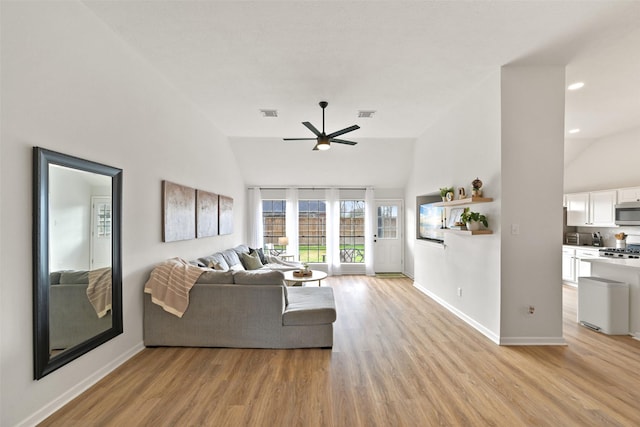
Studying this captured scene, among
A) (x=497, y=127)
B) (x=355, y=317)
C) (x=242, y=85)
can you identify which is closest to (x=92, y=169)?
(x=242, y=85)

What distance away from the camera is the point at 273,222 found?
789 cm

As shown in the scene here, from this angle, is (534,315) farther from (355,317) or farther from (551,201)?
(355,317)

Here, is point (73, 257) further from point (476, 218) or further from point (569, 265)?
point (569, 265)

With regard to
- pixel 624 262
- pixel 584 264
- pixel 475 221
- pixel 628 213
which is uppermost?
pixel 628 213

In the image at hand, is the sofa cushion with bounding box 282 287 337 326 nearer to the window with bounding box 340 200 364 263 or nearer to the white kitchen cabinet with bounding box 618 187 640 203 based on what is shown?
the window with bounding box 340 200 364 263

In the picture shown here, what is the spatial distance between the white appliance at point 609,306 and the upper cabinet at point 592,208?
2.70 m

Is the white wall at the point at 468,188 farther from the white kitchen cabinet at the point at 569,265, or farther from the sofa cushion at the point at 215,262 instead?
the sofa cushion at the point at 215,262

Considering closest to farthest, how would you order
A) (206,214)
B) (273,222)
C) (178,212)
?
(178,212) → (206,214) → (273,222)

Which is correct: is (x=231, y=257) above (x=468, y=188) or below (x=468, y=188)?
below

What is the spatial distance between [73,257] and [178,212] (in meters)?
→ 1.70

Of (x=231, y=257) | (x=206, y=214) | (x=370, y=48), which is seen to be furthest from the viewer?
(x=231, y=257)

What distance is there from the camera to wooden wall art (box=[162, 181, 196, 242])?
12.1 feet

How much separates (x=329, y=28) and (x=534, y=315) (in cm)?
363

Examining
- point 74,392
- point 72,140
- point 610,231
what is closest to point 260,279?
point 74,392
